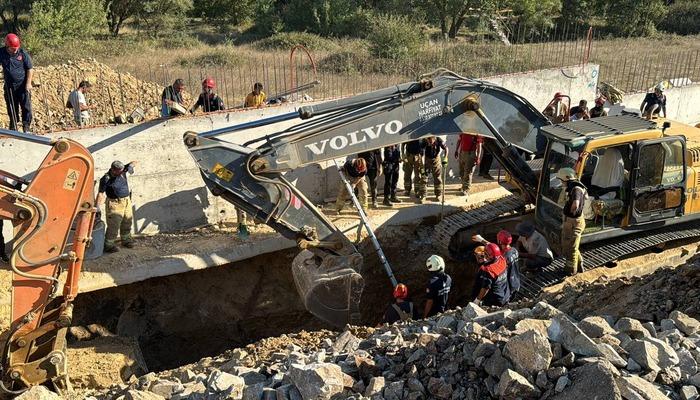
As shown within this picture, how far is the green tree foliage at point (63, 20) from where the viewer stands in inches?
906

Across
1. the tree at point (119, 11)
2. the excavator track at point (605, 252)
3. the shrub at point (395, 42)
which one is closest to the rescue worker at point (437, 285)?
the excavator track at point (605, 252)

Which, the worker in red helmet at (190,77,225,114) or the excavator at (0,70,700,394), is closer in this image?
the excavator at (0,70,700,394)

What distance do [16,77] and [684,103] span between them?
14.7m

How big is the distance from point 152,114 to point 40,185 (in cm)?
628

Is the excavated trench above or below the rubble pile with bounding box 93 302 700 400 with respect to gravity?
below

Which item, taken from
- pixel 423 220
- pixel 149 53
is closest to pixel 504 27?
pixel 149 53

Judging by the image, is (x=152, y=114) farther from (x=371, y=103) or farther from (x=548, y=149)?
(x=548, y=149)

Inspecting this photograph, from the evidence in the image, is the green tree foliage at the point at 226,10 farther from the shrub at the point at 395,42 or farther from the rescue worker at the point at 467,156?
the rescue worker at the point at 467,156

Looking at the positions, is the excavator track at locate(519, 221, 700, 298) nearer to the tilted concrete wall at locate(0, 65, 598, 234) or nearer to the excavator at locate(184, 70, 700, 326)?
the excavator at locate(184, 70, 700, 326)

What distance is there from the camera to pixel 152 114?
1295cm

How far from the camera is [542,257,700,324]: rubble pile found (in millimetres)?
6637

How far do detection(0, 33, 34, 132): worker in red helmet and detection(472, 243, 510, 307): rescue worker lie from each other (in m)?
7.09

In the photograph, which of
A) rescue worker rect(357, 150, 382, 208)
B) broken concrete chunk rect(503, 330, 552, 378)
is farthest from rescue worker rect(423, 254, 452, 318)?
rescue worker rect(357, 150, 382, 208)

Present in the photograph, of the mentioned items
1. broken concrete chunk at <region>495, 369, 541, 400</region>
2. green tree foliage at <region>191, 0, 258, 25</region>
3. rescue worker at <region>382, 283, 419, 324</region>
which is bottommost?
rescue worker at <region>382, 283, 419, 324</region>
